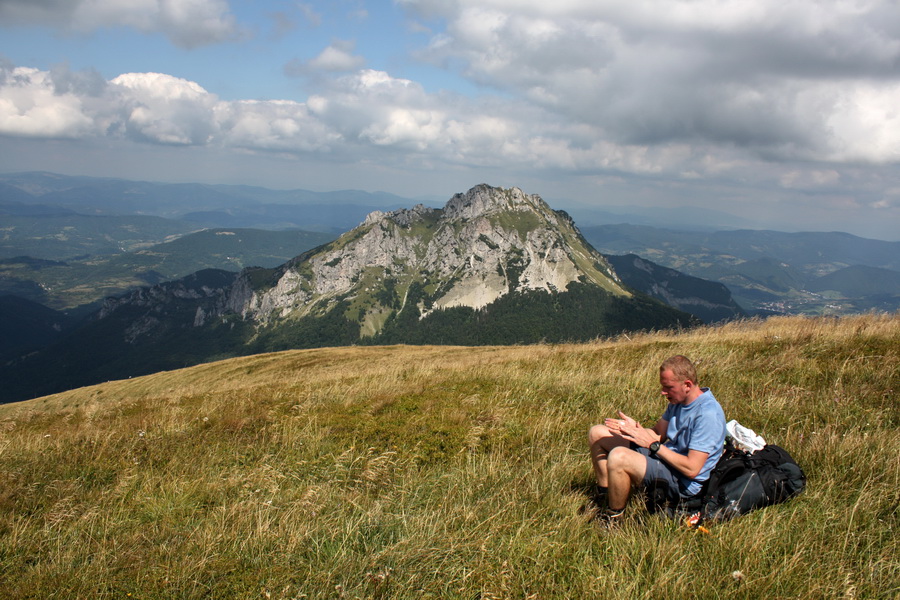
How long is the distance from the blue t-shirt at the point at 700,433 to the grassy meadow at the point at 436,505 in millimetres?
705

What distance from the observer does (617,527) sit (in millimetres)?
4848

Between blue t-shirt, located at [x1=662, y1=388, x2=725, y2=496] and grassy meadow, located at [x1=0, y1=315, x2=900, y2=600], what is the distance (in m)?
0.71

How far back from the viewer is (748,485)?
5016 millimetres

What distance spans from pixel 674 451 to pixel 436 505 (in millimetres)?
3228

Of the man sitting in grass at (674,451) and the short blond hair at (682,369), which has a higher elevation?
the short blond hair at (682,369)

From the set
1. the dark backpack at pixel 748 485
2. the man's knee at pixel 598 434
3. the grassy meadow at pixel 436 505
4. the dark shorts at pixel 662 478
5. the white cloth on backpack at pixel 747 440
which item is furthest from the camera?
the man's knee at pixel 598 434

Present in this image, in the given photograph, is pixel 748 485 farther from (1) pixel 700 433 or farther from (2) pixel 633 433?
(2) pixel 633 433

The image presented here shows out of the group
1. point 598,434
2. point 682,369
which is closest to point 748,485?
point 682,369

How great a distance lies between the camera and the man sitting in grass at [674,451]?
5266mm

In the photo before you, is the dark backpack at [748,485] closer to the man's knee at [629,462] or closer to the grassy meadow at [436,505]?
the grassy meadow at [436,505]

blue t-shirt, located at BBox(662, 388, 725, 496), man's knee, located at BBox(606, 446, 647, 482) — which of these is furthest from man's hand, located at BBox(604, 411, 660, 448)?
man's knee, located at BBox(606, 446, 647, 482)

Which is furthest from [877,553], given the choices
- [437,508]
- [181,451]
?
[181,451]

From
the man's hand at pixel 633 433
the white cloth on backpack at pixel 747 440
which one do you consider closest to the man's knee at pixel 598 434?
the man's hand at pixel 633 433

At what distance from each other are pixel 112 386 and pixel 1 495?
7411 cm
